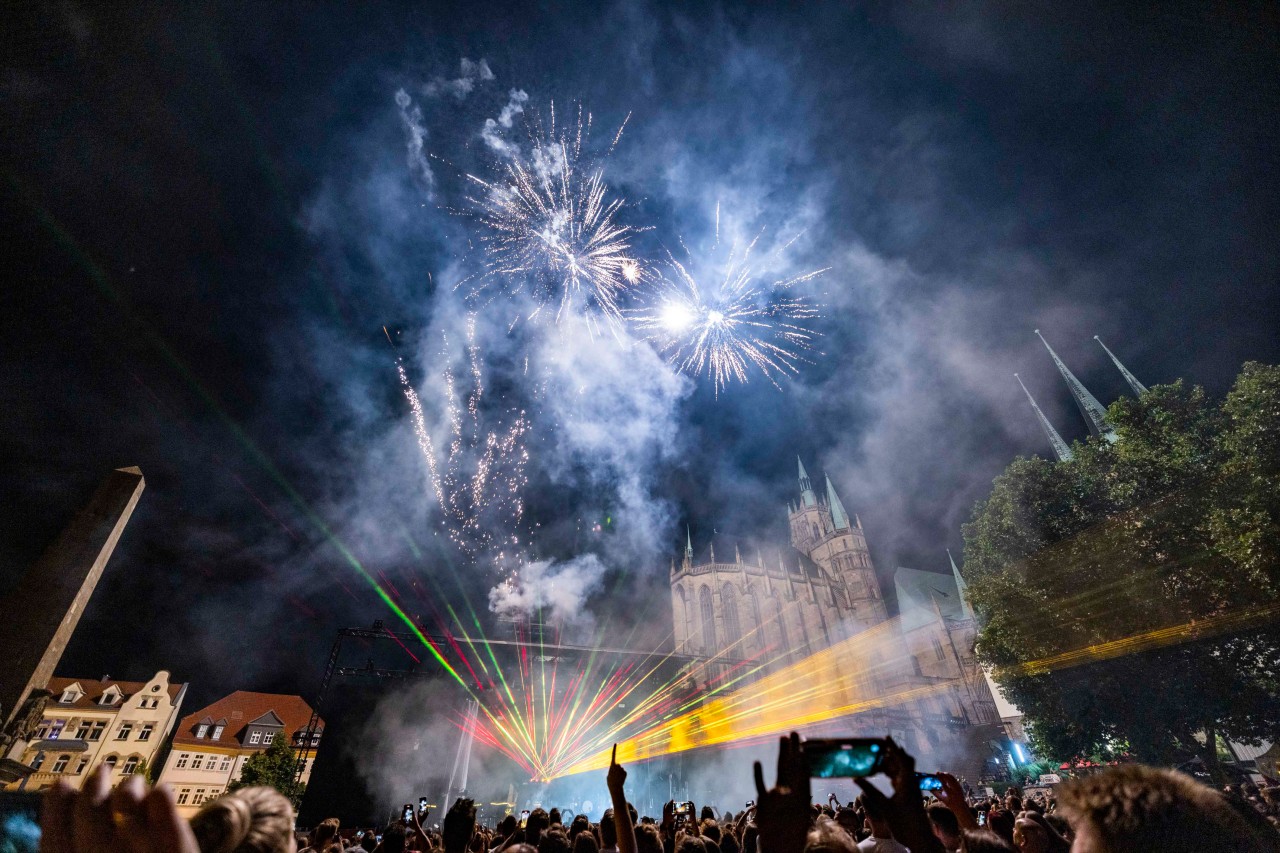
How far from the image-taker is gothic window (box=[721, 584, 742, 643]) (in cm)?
4966

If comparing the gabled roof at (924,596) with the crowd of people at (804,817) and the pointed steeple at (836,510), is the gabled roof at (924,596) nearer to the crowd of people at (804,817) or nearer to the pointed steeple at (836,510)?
the pointed steeple at (836,510)

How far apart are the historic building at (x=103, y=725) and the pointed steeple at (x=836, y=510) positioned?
221 feet

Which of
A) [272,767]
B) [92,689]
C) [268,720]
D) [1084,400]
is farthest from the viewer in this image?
[1084,400]

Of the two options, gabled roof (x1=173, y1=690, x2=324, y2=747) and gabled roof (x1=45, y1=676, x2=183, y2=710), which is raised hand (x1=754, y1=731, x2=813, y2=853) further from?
gabled roof (x1=45, y1=676, x2=183, y2=710)

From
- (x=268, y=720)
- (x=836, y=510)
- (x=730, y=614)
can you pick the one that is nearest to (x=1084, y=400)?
(x=836, y=510)

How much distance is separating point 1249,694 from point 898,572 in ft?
194

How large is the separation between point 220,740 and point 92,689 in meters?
8.41

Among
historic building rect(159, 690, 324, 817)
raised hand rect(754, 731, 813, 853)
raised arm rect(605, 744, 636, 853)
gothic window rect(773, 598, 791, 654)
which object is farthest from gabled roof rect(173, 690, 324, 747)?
raised hand rect(754, 731, 813, 853)

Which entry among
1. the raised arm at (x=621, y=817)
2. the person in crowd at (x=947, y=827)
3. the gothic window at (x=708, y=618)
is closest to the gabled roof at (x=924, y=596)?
the gothic window at (x=708, y=618)

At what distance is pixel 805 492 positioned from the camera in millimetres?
69125

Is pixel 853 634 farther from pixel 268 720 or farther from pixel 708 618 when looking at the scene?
pixel 268 720

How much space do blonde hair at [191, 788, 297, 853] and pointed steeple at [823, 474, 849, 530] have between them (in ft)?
224

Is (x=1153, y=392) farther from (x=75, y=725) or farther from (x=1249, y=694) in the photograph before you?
(x=75, y=725)

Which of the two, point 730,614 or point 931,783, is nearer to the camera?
point 931,783
